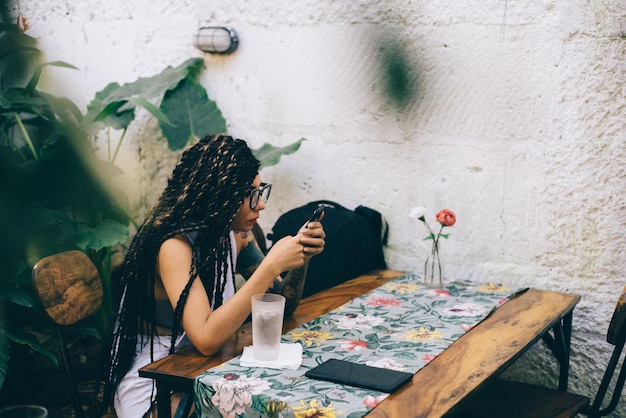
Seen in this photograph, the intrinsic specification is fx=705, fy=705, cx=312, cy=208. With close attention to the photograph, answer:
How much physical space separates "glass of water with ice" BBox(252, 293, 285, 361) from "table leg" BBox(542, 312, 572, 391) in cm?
98

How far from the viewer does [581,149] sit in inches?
96.8

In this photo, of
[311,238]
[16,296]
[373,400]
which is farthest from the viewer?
[16,296]

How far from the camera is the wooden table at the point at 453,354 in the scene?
4.73 ft

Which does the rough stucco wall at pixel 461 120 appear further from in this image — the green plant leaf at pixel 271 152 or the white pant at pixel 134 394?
the white pant at pixel 134 394

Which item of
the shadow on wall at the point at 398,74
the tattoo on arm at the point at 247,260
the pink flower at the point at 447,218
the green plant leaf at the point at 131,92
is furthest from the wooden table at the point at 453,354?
the green plant leaf at the point at 131,92

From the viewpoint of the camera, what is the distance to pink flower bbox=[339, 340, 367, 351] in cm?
172

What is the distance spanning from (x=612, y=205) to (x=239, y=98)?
1.63 m

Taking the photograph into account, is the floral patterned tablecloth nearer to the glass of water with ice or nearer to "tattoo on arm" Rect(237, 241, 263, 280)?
the glass of water with ice

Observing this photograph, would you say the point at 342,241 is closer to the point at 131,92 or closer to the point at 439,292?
the point at 439,292

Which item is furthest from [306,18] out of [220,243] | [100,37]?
[220,243]

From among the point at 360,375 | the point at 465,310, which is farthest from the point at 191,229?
the point at 465,310

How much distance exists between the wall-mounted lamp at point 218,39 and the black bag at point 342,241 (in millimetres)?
823

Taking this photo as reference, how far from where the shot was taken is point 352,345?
5.74 ft

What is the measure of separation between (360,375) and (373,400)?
4.8 inches
